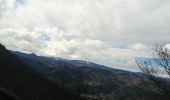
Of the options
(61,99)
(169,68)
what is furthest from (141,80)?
(61,99)

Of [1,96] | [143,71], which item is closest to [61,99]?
[143,71]

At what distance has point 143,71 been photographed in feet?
67.9

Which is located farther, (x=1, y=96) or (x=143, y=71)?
(x=143, y=71)

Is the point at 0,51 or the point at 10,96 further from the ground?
the point at 0,51

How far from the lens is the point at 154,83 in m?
20.1

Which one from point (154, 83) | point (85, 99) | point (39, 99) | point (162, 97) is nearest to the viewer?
point (162, 97)

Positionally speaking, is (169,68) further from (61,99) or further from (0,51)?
(0,51)

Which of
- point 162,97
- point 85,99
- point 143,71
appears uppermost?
point 143,71

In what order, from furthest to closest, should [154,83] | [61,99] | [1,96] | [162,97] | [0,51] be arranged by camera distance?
[0,51] → [61,99] → [154,83] → [162,97] → [1,96]

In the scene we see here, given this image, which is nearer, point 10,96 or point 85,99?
point 10,96

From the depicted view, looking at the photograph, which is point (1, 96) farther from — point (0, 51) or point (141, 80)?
point (0, 51)

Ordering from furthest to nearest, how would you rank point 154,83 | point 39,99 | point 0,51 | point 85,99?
1. point 0,51
2. point 85,99
3. point 39,99
4. point 154,83

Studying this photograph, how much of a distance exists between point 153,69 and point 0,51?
8986 cm

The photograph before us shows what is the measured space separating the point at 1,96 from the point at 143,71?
17283 millimetres
